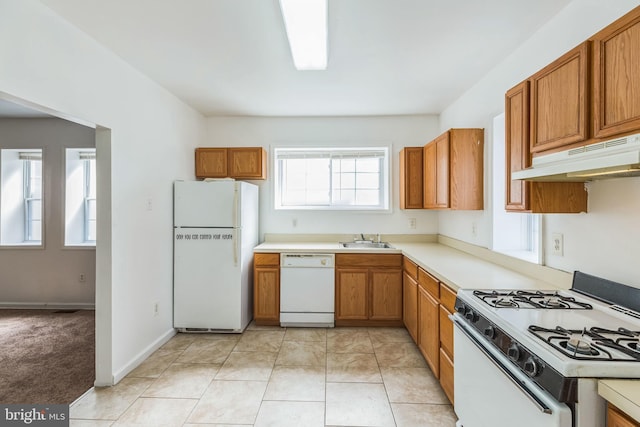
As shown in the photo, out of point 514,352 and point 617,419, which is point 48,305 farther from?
point 617,419

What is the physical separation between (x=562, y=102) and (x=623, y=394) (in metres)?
1.21

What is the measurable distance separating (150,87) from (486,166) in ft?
10.3

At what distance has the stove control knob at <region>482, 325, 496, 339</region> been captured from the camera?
130 cm

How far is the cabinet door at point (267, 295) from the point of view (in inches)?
130

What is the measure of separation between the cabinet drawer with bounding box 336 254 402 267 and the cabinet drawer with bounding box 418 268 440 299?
607 millimetres

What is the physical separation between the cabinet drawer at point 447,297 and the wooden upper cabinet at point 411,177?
162cm

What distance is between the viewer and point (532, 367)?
1.04 meters

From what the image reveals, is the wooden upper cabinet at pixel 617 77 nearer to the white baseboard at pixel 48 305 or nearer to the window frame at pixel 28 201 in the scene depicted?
the white baseboard at pixel 48 305

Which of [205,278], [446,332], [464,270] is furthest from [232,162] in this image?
[446,332]

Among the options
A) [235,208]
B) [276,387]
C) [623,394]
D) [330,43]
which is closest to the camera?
[623,394]

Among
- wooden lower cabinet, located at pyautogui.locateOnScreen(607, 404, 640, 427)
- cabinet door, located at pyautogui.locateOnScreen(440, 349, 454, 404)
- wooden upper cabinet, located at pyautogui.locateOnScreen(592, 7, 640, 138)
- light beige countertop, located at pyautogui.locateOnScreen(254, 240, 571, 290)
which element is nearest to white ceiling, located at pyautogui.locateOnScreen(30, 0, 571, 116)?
wooden upper cabinet, located at pyautogui.locateOnScreen(592, 7, 640, 138)

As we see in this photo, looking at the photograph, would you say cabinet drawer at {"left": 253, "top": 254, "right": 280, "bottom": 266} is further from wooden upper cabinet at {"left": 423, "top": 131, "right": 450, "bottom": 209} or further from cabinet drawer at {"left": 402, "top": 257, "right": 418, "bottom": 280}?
wooden upper cabinet at {"left": 423, "top": 131, "right": 450, "bottom": 209}

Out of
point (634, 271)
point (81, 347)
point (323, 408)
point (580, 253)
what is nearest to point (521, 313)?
point (634, 271)

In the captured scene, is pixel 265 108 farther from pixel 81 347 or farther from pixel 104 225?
pixel 81 347
